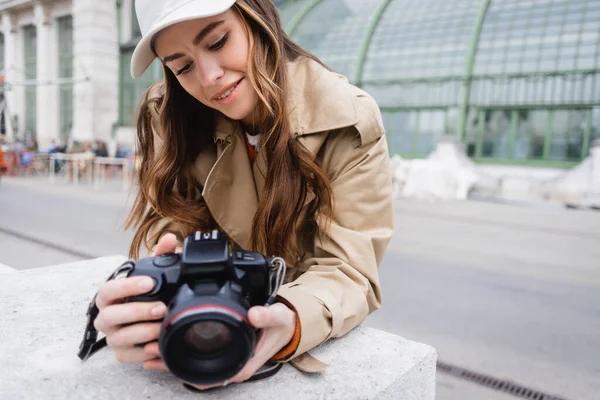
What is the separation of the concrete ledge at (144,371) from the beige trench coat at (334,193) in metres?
0.07

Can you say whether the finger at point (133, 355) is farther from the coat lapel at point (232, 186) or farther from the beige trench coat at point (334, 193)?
the coat lapel at point (232, 186)

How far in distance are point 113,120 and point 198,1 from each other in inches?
911

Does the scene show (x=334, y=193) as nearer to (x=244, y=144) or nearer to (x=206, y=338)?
(x=244, y=144)

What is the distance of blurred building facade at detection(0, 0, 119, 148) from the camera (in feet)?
70.4

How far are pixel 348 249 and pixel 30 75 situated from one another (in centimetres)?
2758

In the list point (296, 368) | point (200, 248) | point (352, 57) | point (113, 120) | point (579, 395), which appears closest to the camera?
point (200, 248)

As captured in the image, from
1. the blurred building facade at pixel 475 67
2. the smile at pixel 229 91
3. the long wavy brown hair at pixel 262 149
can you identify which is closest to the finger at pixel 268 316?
the long wavy brown hair at pixel 262 149

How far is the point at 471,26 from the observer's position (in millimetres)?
14266

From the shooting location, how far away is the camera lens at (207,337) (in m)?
0.90

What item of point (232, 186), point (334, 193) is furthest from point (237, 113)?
point (334, 193)

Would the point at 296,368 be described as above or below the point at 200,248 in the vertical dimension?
below

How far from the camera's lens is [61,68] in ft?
76.0

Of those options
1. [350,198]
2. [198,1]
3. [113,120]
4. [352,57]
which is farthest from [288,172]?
[113,120]

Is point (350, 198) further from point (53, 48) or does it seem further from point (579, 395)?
point (53, 48)
